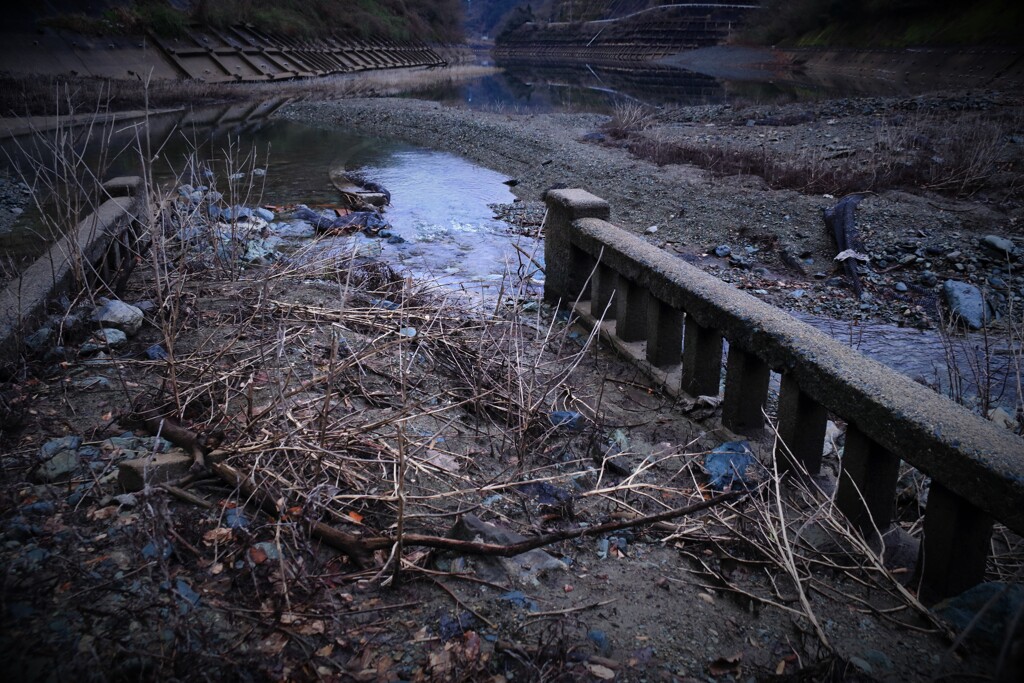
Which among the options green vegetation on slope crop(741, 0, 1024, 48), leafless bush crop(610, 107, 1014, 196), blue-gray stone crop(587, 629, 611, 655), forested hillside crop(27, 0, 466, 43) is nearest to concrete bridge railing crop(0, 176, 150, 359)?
blue-gray stone crop(587, 629, 611, 655)

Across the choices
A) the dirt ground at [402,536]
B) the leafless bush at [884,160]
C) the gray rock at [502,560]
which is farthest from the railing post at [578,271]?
the leafless bush at [884,160]

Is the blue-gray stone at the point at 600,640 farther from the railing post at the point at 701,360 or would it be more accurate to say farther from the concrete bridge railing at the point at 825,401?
the railing post at the point at 701,360

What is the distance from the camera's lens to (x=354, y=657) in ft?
6.19

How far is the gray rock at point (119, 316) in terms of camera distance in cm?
379

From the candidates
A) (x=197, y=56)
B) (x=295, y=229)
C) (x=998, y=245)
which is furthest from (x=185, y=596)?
(x=197, y=56)

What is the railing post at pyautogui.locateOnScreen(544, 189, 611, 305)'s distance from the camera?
469 centimetres

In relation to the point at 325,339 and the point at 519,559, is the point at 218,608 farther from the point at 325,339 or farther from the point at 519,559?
the point at 325,339

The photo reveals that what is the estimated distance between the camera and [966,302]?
5922 millimetres

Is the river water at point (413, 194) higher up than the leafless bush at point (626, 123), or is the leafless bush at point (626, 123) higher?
the leafless bush at point (626, 123)

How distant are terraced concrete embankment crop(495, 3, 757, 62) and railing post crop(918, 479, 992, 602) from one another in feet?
170

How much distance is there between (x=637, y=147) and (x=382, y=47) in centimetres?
3434

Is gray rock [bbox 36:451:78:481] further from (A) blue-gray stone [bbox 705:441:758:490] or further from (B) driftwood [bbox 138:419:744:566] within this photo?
(A) blue-gray stone [bbox 705:441:758:490]

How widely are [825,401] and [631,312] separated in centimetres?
176

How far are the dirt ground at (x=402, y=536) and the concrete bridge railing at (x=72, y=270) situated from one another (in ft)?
0.74
